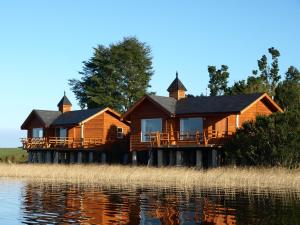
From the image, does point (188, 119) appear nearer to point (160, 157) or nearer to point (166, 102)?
point (166, 102)

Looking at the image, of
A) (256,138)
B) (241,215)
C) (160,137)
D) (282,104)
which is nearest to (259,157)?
(256,138)

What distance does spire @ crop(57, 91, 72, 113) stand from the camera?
6712 cm

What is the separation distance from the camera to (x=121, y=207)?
71.1 ft

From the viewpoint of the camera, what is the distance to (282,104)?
6800cm

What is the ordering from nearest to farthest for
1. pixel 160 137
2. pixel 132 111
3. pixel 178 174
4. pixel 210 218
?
pixel 210 218 < pixel 178 174 < pixel 160 137 < pixel 132 111

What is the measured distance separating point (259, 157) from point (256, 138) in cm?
136

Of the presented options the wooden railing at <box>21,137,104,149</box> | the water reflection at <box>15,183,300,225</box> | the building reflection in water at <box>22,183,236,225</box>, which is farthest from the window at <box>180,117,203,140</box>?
the building reflection in water at <box>22,183,236,225</box>

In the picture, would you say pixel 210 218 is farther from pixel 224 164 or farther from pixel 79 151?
pixel 79 151

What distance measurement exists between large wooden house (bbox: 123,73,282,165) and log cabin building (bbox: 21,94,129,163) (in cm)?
882

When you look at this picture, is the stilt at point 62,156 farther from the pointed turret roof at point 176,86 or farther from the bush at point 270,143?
the bush at point 270,143

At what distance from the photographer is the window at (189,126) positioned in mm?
45594

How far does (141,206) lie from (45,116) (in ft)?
144

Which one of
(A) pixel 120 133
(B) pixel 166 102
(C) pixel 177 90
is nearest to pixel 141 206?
(B) pixel 166 102

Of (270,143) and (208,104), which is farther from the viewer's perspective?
(208,104)
